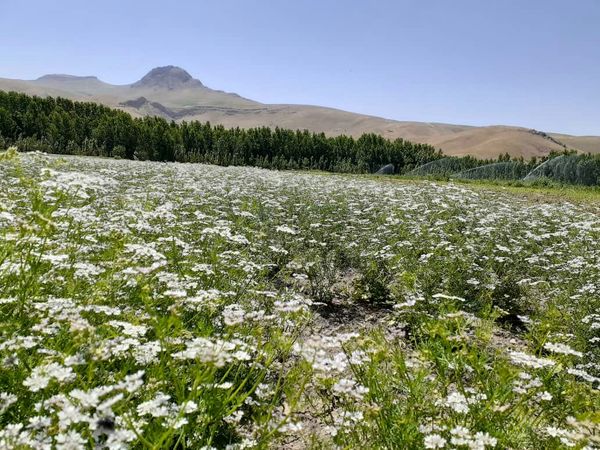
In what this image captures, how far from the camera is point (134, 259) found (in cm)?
457

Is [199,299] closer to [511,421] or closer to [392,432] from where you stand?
[392,432]

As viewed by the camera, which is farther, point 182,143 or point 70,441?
point 182,143

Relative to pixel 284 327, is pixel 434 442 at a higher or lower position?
higher

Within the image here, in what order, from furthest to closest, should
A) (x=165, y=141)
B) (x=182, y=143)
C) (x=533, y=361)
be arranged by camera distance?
(x=182, y=143), (x=165, y=141), (x=533, y=361)

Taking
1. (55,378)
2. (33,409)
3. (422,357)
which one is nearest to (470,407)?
(422,357)

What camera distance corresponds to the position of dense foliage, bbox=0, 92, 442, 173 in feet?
139

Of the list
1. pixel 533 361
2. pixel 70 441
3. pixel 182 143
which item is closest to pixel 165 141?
pixel 182 143

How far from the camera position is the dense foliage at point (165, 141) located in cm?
4241

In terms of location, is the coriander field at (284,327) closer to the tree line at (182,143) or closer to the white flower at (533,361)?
the white flower at (533,361)

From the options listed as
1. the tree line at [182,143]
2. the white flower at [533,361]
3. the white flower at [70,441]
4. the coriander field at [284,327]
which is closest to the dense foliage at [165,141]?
the tree line at [182,143]

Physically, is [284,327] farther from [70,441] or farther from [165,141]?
[165,141]

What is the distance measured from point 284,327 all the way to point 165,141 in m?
42.9

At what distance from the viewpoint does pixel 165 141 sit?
1772 inches

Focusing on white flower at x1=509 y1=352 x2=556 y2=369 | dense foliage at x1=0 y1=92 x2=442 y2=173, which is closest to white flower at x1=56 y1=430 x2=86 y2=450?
white flower at x1=509 y1=352 x2=556 y2=369
